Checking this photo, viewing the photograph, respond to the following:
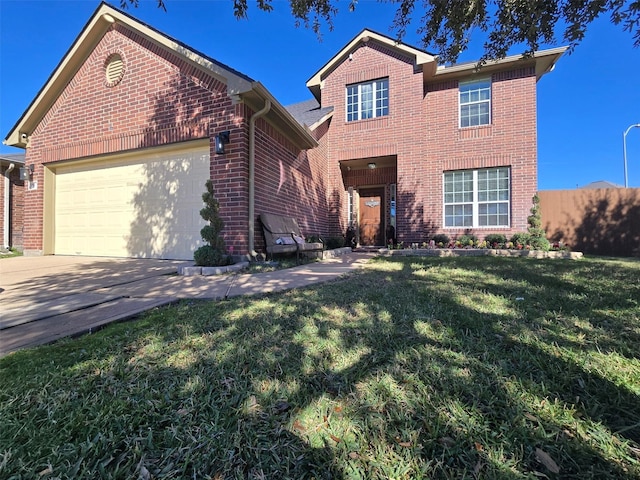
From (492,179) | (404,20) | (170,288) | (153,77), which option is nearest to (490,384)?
(170,288)

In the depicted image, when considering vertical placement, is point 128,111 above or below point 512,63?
below

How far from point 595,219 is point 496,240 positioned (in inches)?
146

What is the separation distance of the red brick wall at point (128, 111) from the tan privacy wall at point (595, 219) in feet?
34.2

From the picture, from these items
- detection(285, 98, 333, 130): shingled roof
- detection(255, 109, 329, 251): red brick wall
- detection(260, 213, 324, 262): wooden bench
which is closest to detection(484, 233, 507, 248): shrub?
detection(255, 109, 329, 251): red brick wall

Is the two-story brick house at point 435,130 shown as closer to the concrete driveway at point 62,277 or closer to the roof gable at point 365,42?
the roof gable at point 365,42

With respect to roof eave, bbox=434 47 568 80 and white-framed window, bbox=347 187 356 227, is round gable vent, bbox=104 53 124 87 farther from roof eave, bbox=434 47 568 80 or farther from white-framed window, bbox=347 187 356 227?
roof eave, bbox=434 47 568 80

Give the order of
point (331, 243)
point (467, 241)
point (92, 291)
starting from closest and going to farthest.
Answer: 1. point (92, 291)
2. point (467, 241)
3. point (331, 243)

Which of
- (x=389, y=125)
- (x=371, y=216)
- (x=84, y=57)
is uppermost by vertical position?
(x=84, y=57)

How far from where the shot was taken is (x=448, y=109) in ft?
33.0

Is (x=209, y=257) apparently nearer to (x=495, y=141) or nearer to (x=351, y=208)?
(x=351, y=208)

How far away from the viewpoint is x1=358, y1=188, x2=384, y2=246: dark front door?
12125 millimetres

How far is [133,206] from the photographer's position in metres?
6.80

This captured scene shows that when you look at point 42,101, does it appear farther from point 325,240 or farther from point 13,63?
point 325,240

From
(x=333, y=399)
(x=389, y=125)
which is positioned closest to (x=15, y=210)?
(x=389, y=125)
